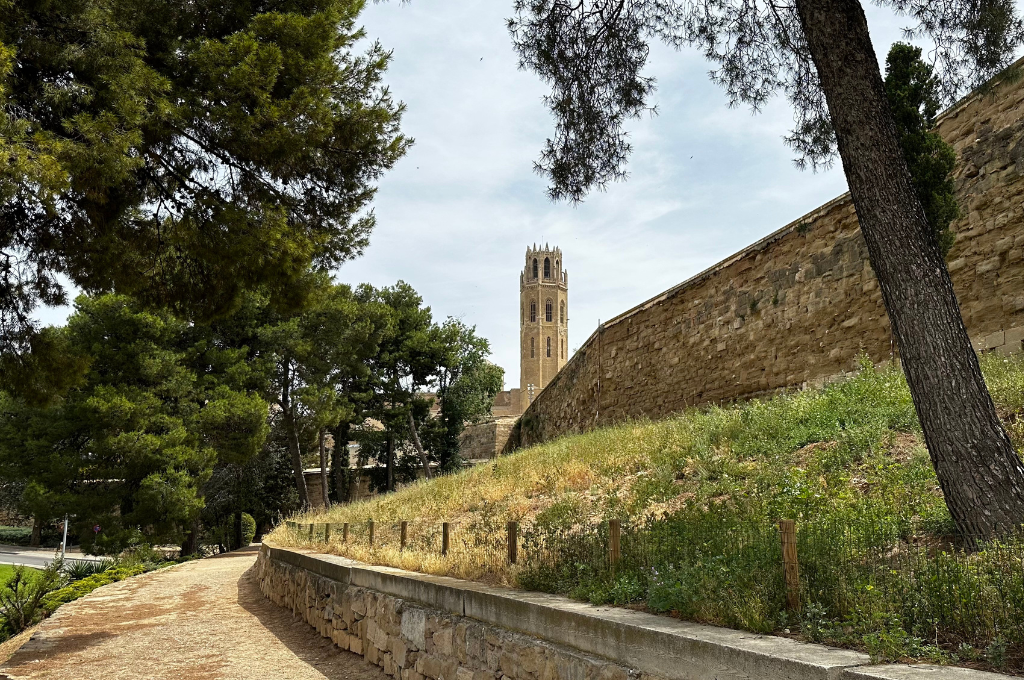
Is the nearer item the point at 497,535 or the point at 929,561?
the point at 929,561

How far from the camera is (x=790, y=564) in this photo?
3801 mm

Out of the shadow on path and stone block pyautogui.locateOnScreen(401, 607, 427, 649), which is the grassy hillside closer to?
stone block pyautogui.locateOnScreen(401, 607, 427, 649)

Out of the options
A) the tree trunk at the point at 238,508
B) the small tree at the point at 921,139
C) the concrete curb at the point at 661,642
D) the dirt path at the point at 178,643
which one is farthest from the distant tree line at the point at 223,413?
the small tree at the point at 921,139

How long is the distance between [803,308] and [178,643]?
397 inches

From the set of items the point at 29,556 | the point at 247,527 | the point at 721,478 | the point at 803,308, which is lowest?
the point at 29,556

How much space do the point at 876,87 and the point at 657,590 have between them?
11.6 ft

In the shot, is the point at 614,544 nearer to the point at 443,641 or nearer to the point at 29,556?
the point at 443,641

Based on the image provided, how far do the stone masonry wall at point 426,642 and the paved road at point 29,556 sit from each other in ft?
65.5

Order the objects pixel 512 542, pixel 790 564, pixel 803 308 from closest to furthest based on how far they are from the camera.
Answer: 1. pixel 790 564
2. pixel 512 542
3. pixel 803 308

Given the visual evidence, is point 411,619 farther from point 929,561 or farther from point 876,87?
point 876,87

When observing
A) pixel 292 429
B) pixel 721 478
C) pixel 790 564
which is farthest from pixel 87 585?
pixel 790 564

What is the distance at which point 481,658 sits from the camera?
521 cm

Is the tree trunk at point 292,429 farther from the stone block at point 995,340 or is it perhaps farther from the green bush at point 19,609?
the stone block at point 995,340

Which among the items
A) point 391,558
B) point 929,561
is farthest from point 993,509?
point 391,558
